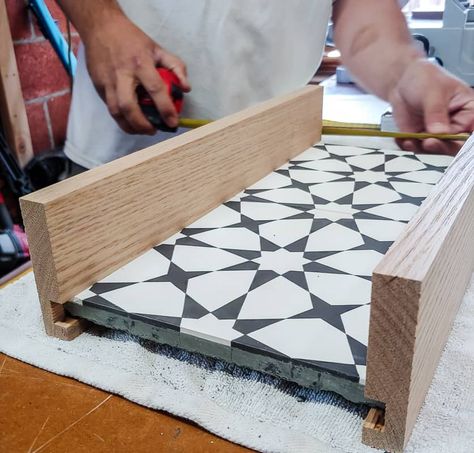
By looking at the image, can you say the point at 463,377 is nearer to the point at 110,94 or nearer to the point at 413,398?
the point at 413,398

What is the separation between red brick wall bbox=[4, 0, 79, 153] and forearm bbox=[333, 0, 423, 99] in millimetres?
691

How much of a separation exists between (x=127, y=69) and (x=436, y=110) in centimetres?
47

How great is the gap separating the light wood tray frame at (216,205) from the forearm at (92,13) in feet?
0.81

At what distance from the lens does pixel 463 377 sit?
45cm

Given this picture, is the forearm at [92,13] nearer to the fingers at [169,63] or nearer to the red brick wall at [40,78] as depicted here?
the fingers at [169,63]

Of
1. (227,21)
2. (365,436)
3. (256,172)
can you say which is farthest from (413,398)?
(227,21)

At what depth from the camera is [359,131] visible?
99cm

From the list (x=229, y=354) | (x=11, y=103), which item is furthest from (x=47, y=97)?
(x=229, y=354)

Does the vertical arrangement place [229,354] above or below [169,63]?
below

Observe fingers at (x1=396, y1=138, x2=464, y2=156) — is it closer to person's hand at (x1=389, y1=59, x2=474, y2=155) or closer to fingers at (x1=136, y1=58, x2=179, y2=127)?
person's hand at (x1=389, y1=59, x2=474, y2=155)

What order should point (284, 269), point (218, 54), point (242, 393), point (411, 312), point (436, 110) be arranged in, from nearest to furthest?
point (411, 312) < point (242, 393) < point (284, 269) < point (436, 110) < point (218, 54)

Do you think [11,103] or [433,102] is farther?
[11,103]

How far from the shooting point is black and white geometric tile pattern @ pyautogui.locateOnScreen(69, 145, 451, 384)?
0.45 meters

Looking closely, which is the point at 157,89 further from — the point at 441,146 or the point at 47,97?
the point at 47,97
